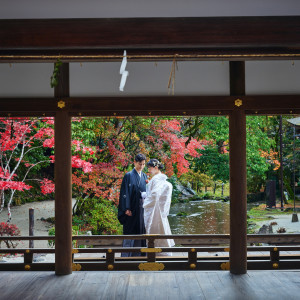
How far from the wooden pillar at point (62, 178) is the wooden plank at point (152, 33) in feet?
5.44

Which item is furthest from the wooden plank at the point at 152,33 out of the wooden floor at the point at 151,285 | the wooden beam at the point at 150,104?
the wooden floor at the point at 151,285

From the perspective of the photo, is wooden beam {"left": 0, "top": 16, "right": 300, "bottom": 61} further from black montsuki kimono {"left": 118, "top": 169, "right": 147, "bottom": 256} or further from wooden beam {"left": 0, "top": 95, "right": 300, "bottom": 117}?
black montsuki kimono {"left": 118, "top": 169, "right": 147, "bottom": 256}

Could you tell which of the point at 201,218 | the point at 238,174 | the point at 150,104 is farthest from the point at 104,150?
the point at 201,218

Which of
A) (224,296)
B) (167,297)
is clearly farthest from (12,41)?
(224,296)

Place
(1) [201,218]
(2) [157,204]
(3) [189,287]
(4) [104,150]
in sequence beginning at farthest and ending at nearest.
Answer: (1) [201,218] < (4) [104,150] < (2) [157,204] < (3) [189,287]

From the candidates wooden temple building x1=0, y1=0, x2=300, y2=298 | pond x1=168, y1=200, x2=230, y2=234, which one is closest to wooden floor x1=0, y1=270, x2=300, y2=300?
wooden temple building x1=0, y1=0, x2=300, y2=298

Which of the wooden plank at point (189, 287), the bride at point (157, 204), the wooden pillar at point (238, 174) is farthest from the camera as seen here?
the bride at point (157, 204)

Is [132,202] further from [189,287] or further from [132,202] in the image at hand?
[189,287]

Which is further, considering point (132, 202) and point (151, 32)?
point (132, 202)

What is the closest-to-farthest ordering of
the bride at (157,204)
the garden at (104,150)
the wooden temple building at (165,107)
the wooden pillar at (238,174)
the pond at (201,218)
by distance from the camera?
the wooden temple building at (165,107)
the wooden pillar at (238,174)
the bride at (157,204)
the garden at (104,150)
the pond at (201,218)

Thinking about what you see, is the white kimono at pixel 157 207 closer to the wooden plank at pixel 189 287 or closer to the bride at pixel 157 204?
the bride at pixel 157 204

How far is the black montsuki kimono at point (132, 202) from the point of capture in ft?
20.5

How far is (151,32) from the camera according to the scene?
3.21 meters

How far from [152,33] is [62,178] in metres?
2.30
